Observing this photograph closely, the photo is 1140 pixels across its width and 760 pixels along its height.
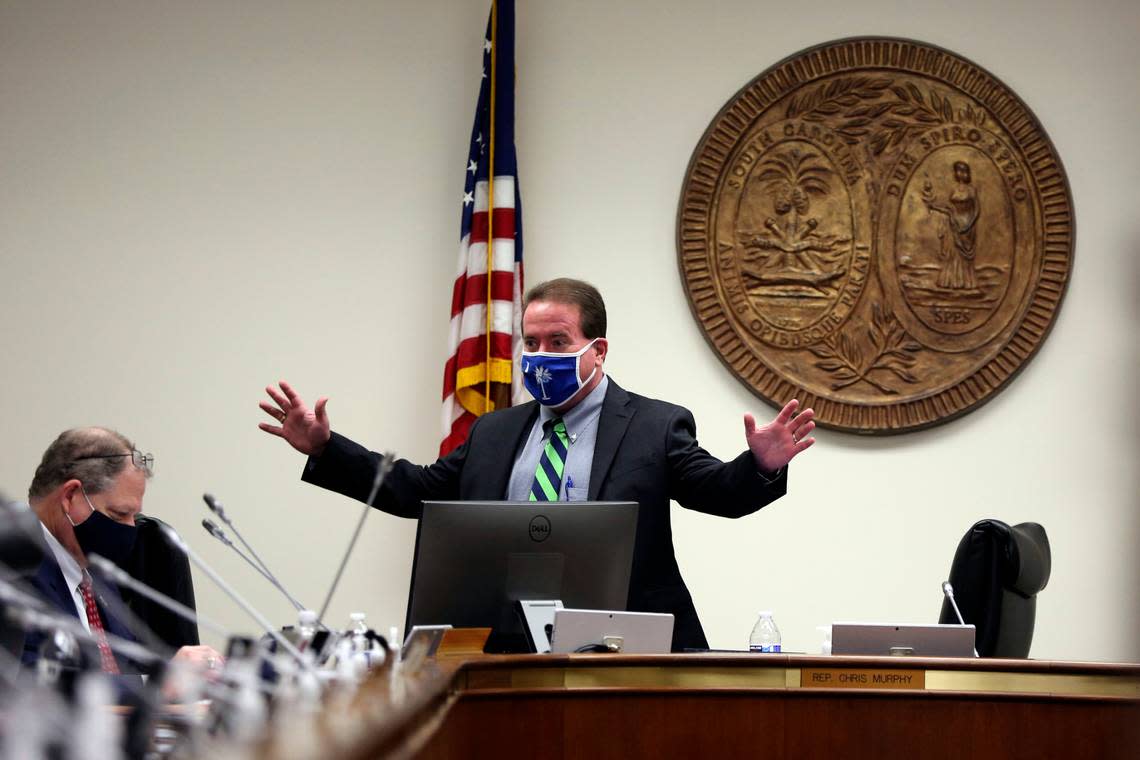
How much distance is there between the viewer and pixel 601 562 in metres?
2.77

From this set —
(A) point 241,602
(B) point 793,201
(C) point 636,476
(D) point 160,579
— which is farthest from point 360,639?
(B) point 793,201

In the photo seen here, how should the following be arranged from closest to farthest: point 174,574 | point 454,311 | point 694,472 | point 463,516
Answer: point 463,516
point 694,472
point 174,574
point 454,311

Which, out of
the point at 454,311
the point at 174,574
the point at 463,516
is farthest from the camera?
the point at 454,311

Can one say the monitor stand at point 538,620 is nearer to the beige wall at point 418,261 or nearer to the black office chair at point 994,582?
the black office chair at point 994,582

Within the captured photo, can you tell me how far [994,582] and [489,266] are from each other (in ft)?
7.29

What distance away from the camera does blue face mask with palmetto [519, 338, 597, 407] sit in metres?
3.42

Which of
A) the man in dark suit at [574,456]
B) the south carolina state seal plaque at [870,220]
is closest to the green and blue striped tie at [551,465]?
the man in dark suit at [574,456]

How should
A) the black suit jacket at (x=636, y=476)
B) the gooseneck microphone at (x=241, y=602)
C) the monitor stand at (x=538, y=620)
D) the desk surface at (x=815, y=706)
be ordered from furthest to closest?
the black suit jacket at (x=636, y=476) → the monitor stand at (x=538, y=620) → the desk surface at (x=815, y=706) → the gooseneck microphone at (x=241, y=602)

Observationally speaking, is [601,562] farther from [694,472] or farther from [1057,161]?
[1057,161]

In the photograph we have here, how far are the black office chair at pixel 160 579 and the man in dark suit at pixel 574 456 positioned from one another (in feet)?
1.76

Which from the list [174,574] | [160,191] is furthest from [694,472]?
[160,191]

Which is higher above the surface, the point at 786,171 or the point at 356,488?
the point at 786,171

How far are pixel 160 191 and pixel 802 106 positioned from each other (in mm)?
2461

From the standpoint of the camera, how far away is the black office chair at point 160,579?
3491 millimetres
